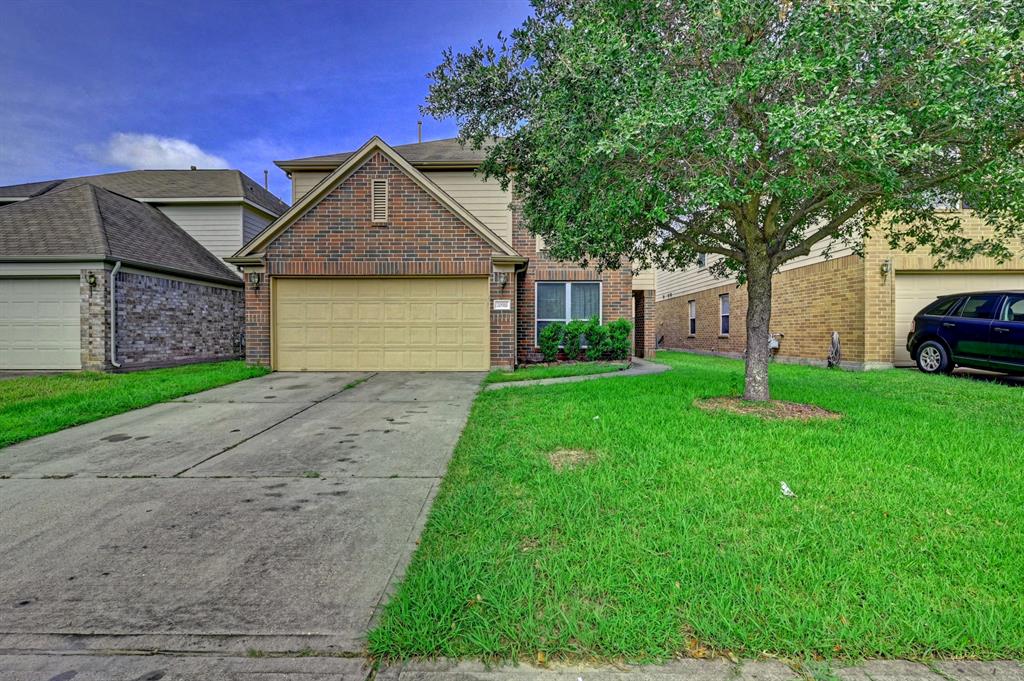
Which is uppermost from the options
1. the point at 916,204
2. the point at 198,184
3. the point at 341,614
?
the point at 198,184

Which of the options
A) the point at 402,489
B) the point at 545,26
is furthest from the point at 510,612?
the point at 545,26

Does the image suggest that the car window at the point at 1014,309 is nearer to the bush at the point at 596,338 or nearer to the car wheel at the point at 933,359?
the car wheel at the point at 933,359

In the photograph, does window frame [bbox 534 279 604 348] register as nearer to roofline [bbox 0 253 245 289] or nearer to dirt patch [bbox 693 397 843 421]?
dirt patch [bbox 693 397 843 421]

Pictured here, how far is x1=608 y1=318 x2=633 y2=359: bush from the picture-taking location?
480 inches

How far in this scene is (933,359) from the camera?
9.62m

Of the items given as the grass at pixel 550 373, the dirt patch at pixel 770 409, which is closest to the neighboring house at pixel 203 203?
the grass at pixel 550 373

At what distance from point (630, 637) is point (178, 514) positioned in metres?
3.15

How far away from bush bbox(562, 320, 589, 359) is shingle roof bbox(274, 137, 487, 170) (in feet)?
18.1

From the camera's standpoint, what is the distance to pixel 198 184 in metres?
17.6

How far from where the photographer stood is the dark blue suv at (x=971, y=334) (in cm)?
809

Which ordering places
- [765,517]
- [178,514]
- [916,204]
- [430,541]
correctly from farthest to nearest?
[916,204], [178,514], [765,517], [430,541]

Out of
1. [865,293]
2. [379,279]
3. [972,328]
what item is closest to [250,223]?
[379,279]

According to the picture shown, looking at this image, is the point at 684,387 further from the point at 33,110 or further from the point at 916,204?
the point at 33,110

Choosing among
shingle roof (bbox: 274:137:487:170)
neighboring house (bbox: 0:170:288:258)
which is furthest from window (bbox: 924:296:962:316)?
neighboring house (bbox: 0:170:288:258)
